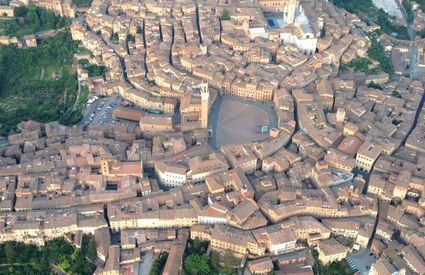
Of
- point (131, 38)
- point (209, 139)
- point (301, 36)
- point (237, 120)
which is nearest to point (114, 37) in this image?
point (131, 38)

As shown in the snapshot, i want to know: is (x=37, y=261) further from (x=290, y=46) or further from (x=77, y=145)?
(x=290, y=46)

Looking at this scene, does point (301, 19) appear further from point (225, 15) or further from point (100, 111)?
point (100, 111)

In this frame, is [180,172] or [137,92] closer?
[180,172]

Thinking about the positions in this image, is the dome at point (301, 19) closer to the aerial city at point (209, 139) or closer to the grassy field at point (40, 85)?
the aerial city at point (209, 139)

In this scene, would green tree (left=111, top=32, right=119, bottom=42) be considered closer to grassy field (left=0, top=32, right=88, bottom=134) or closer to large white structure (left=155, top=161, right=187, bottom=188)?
grassy field (left=0, top=32, right=88, bottom=134)

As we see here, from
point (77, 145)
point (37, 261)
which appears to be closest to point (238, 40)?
point (77, 145)

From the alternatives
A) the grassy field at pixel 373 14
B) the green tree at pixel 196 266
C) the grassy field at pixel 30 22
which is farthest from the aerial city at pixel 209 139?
the grassy field at pixel 373 14
